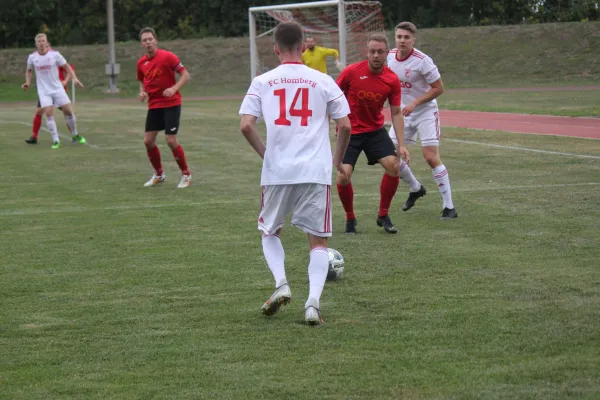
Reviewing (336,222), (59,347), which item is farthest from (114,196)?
(59,347)

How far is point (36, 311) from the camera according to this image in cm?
630

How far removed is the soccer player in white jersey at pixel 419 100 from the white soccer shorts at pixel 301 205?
12.6 feet

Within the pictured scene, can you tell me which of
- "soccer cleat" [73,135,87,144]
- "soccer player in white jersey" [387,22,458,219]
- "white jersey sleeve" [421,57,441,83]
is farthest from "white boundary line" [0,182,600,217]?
"soccer cleat" [73,135,87,144]

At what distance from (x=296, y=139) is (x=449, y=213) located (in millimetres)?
4215

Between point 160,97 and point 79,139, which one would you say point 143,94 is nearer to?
point 160,97

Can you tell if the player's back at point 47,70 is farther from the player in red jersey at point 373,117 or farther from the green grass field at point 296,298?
the player in red jersey at point 373,117

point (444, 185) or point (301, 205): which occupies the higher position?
point (301, 205)

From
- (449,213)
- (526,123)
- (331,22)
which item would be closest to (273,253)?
(449,213)

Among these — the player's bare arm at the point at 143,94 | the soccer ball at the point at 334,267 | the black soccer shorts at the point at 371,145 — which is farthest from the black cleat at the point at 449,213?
the player's bare arm at the point at 143,94

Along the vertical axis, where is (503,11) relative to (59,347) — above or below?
above

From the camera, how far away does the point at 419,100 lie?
9.88m

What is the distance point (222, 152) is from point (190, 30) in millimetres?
41907

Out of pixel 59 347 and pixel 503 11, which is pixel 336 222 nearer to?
pixel 59 347

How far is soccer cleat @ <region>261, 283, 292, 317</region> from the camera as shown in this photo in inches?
231
